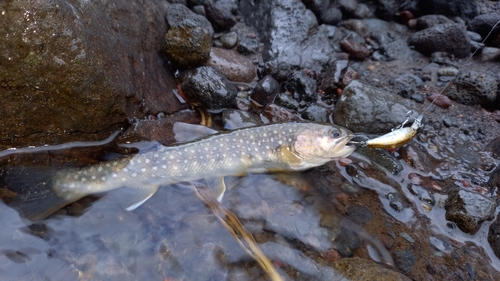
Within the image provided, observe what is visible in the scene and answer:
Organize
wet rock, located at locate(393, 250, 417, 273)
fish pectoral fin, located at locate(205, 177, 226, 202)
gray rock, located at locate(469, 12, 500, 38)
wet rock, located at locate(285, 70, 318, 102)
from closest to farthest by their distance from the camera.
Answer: wet rock, located at locate(393, 250, 417, 273), fish pectoral fin, located at locate(205, 177, 226, 202), wet rock, located at locate(285, 70, 318, 102), gray rock, located at locate(469, 12, 500, 38)

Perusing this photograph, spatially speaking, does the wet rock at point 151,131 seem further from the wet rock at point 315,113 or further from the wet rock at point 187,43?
the wet rock at point 315,113

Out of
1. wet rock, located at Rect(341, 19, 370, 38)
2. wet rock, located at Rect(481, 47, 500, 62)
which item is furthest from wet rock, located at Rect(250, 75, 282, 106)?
wet rock, located at Rect(481, 47, 500, 62)

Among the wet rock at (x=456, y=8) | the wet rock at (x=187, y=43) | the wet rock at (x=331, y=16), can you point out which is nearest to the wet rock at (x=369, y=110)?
the wet rock at (x=187, y=43)

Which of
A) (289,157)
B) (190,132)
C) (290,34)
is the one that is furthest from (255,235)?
(290,34)

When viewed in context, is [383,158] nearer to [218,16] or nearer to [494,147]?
[494,147]

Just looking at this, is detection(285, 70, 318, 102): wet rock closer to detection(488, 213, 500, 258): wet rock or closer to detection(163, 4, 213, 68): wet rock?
detection(163, 4, 213, 68): wet rock

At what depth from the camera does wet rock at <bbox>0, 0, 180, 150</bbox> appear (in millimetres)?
3930

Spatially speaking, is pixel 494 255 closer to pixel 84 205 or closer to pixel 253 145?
pixel 253 145

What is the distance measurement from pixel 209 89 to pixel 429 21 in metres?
4.56

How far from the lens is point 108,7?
15.9 feet

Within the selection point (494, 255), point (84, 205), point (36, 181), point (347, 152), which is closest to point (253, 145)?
point (347, 152)

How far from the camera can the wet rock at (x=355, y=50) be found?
6809 millimetres

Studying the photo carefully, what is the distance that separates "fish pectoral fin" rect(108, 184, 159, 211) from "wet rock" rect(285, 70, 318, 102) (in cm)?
275

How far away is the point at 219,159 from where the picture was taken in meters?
4.43
